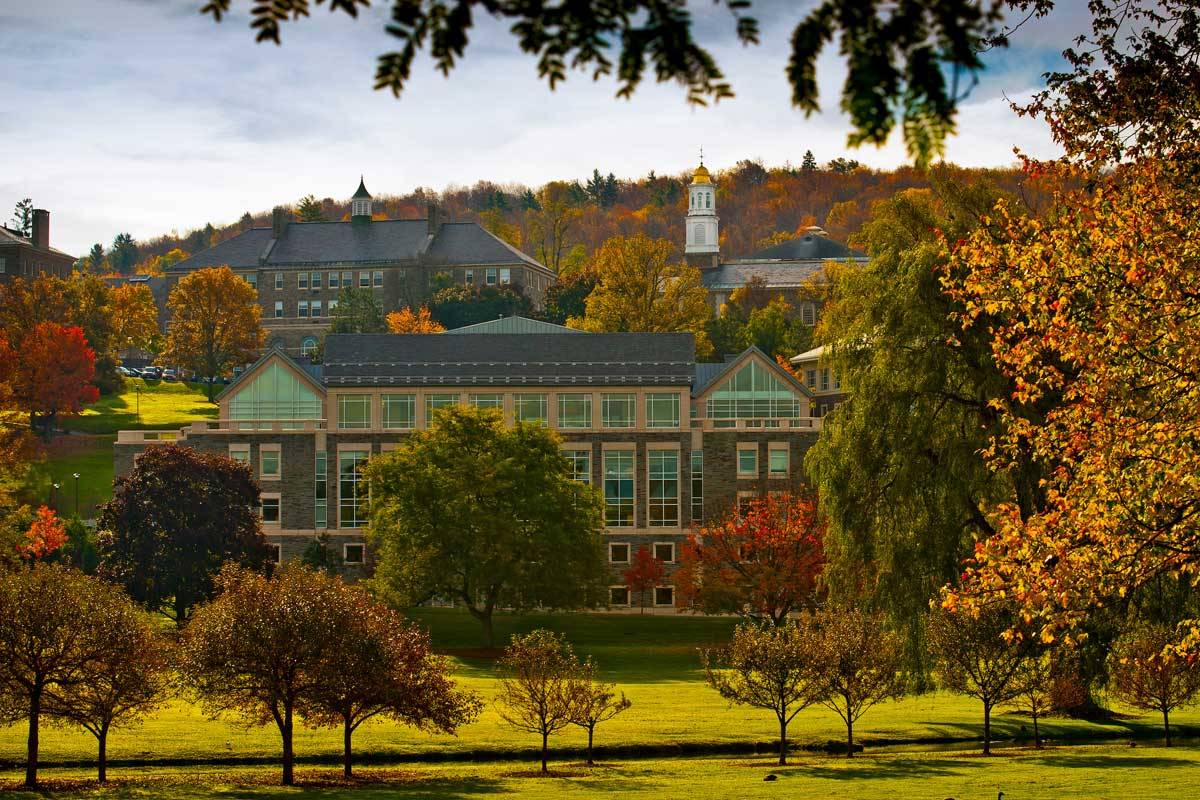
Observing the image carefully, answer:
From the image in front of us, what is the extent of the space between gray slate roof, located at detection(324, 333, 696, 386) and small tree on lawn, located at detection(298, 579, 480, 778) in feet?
183

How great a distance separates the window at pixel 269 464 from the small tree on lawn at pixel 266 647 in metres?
57.0

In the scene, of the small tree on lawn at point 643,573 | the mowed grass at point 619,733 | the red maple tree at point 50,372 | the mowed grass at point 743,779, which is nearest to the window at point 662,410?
the small tree on lawn at point 643,573

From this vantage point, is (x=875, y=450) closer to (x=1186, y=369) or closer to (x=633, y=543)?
(x=1186, y=369)

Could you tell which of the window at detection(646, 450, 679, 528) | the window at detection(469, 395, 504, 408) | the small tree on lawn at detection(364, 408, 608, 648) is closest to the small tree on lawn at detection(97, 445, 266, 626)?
the small tree on lawn at detection(364, 408, 608, 648)

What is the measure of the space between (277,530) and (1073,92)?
2931 inches

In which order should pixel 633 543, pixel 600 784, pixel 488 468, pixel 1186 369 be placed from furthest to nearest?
1. pixel 633 543
2. pixel 488 468
3. pixel 600 784
4. pixel 1186 369

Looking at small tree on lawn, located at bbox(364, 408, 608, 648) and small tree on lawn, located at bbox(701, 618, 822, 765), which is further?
small tree on lawn, located at bbox(364, 408, 608, 648)

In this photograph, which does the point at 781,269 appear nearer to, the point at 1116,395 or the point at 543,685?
the point at 543,685

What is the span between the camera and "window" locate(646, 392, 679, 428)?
90.3 meters

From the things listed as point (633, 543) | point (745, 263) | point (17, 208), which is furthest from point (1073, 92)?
point (17, 208)

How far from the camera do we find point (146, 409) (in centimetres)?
13650

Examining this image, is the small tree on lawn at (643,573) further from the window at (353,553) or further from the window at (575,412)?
the window at (353,553)

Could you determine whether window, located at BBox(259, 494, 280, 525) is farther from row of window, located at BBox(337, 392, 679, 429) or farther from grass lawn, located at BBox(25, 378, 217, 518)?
grass lawn, located at BBox(25, 378, 217, 518)

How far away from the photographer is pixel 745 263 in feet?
606
